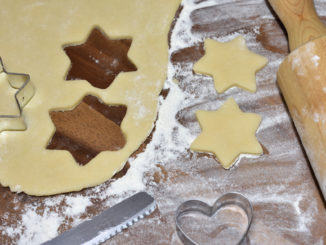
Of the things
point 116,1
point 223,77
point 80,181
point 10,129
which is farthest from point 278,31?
point 10,129

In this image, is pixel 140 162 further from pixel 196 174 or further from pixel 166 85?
pixel 166 85

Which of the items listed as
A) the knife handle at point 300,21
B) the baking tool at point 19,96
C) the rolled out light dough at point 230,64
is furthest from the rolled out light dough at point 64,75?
the knife handle at point 300,21

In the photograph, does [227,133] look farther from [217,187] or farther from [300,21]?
[300,21]

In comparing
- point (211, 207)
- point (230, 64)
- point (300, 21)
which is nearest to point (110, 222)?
point (211, 207)

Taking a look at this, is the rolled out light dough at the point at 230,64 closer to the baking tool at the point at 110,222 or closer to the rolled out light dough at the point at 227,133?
the rolled out light dough at the point at 227,133

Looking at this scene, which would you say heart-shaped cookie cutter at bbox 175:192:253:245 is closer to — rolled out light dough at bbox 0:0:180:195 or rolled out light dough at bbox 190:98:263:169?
rolled out light dough at bbox 190:98:263:169

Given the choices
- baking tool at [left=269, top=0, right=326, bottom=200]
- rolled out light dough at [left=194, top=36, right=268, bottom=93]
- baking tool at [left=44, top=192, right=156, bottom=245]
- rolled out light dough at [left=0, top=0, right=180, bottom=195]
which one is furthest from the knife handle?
baking tool at [left=44, top=192, right=156, bottom=245]
